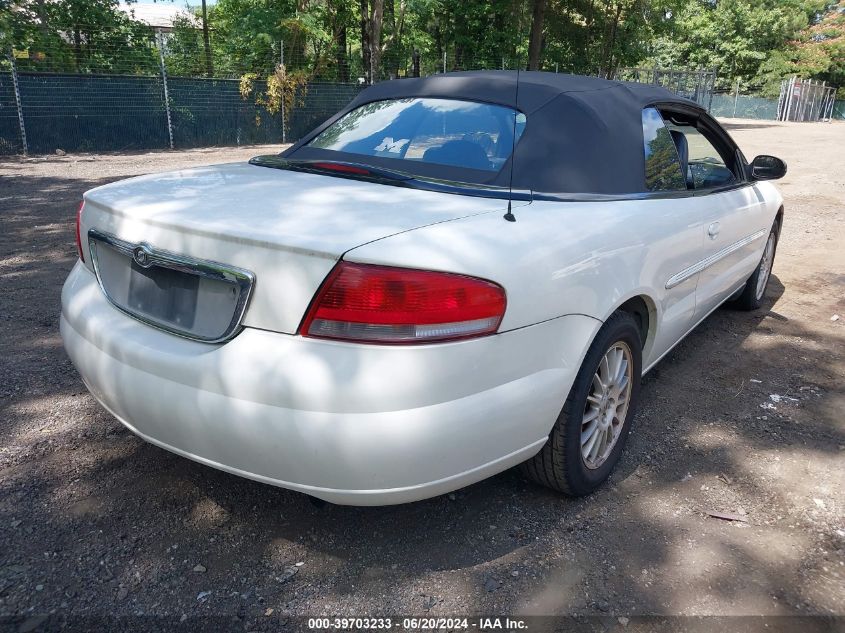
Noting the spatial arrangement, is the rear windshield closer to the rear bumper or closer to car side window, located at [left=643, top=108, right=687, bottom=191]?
car side window, located at [left=643, top=108, right=687, bottom=191]

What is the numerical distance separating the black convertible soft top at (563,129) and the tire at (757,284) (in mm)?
2137

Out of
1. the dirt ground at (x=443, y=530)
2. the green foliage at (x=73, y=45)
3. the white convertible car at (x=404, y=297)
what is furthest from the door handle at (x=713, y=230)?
the green foliage at (x=73, y=45)

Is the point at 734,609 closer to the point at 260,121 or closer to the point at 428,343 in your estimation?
the point at 428,343

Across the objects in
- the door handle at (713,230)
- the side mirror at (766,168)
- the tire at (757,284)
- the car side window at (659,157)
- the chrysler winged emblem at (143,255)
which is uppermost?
the car side window at (659,157)

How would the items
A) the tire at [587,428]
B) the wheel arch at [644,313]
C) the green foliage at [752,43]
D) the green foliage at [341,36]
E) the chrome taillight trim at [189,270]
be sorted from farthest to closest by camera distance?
the green foliage at [752,43] < the green foliage at [341,36] < the wheel arch at [644,313] < the tire at [587,428] < the chrome taillight trim at [189,270]

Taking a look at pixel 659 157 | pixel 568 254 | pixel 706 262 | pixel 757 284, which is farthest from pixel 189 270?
pixel 757 284

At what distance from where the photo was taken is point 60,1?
19781 mm

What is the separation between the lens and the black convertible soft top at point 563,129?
2.77 m

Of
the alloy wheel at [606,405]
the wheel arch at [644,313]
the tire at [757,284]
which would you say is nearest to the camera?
the alloy wheel at [606,405]

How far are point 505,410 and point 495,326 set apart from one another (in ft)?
0.89

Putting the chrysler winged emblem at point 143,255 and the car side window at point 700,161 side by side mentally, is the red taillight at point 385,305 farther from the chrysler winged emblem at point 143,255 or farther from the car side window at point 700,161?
the car side window at point 700,161

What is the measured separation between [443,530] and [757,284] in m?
3.67

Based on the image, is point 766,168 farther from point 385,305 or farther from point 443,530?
point 385,305

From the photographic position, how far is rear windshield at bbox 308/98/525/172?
2891 millimetres
